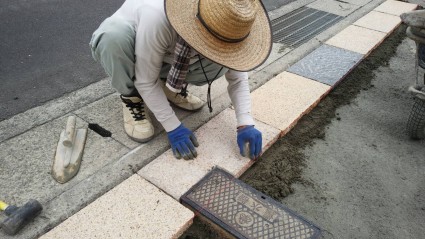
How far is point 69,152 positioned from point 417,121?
2376mm

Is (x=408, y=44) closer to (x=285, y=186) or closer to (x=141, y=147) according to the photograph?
(x=285, y=186)

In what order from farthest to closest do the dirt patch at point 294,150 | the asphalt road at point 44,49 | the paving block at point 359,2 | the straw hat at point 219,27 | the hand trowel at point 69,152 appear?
the paving block at point 359,2 → the asphalt road at point 44,49 → the dirt patch at point 294,150 → the hand trowel at point 69,152 → the straw hat at point 219,27

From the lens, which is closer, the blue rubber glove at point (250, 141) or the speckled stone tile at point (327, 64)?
the blue rubber glove at point (250, 141)

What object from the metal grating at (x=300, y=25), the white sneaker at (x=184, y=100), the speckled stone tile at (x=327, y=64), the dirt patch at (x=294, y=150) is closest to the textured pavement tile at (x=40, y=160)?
the white sneaker at (x=184, y=100)

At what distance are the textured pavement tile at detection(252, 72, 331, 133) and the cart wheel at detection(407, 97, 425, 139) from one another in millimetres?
708

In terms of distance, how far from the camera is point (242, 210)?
198cm

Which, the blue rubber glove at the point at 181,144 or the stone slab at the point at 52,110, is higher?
the blue rubber glove at the point at 181,144

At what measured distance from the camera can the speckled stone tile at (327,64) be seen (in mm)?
3271

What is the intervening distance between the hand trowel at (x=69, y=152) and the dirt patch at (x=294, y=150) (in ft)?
2.57

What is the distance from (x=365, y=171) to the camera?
239 cm

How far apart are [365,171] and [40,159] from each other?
2.10 m

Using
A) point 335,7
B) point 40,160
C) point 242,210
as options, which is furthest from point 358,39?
point 40,160

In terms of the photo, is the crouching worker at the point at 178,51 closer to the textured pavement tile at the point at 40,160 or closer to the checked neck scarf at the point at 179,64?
the checked neck scarf at the point at 179,64

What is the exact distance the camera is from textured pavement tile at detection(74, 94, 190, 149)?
2418 millimetres
